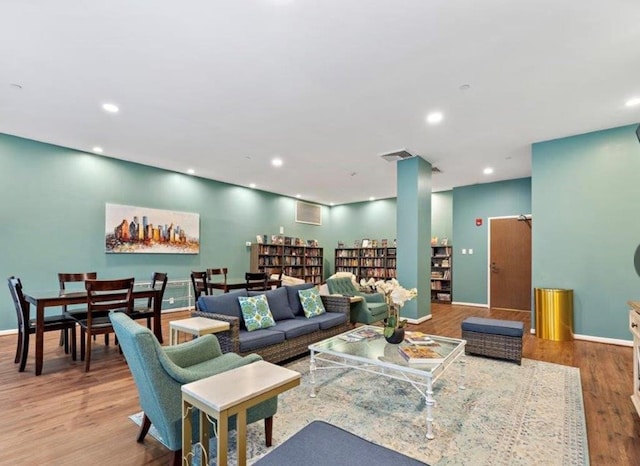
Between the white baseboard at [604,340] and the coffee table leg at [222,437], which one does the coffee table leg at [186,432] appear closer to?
the coffee table leg at [222,437]

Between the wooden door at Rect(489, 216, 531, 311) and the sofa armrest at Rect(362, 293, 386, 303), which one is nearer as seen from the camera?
the sofa armrest at Rect(362, 293, 386, 303)

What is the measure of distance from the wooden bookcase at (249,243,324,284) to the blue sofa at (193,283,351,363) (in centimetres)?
412

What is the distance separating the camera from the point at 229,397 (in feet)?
4.37

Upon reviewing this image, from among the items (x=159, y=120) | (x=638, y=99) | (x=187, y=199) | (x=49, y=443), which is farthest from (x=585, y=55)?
(x=187, y=199)

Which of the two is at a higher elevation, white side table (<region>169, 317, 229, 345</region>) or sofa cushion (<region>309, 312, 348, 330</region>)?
white side table (<region>169, 317, 229, 345</region>)

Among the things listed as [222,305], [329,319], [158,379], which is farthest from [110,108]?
[329,319]

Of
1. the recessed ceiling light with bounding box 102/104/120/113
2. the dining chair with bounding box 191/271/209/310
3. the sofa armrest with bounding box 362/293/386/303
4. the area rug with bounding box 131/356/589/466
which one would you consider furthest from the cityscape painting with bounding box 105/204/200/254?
the area rug with bounding box 131/356/589/466

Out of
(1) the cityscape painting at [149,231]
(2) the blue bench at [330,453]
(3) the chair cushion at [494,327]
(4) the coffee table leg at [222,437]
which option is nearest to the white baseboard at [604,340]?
(3) the chair cushion at [494,327]

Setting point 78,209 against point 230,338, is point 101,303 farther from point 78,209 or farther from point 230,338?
point 78,209

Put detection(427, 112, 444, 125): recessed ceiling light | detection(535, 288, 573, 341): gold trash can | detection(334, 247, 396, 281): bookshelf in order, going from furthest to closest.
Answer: detection(334, 247, 396, 281): bookshelf, detection(535, 288, 573, 341): gold trash can, detection(427, 112, 444, 125): recessed ceiling light

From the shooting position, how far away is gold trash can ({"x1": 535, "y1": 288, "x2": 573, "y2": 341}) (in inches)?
177

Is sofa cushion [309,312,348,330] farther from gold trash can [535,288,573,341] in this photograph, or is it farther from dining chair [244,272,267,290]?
gold trash can [535,288,573,341]

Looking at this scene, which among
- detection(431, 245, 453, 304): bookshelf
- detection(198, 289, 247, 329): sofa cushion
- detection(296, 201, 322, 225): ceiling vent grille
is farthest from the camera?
detection(296, 201, 322, 225): ceiling vent grille

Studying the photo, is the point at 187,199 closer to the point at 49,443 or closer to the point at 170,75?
the point at 170,75
